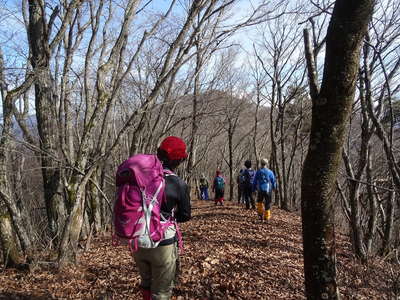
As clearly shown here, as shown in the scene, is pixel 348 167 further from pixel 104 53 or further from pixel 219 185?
pixel 219 185

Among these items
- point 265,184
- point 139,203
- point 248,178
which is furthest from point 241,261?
point 248,178

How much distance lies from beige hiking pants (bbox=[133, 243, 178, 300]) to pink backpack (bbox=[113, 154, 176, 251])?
127 mm

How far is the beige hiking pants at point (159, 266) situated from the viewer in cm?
250

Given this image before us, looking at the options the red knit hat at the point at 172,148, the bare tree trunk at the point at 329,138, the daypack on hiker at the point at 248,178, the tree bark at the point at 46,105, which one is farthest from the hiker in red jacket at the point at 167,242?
the daypack on hiker at the point at 248,178

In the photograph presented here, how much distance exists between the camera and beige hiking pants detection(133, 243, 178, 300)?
2.50 m

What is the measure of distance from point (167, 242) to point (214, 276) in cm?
207

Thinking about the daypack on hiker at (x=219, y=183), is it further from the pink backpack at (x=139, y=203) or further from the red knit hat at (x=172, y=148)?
the pink backpack at (x=139, y=203)

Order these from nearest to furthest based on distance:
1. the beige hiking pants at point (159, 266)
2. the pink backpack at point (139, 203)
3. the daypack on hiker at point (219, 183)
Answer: the pink backpack at point (139, 203)
the beige hiking pants at point (159, 266)
the daypack on hiker at point (219, 183)

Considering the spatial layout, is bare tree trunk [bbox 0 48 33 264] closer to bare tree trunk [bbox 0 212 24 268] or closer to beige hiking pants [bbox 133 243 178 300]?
bare tree trunk [bbox 0 212 24 268]

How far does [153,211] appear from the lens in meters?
2.36

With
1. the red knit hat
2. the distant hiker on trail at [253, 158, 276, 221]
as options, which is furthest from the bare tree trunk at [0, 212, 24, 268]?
the distant hiker on trail at [253, 158, 276, 221]

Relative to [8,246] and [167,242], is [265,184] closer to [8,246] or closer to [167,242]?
[167,242]

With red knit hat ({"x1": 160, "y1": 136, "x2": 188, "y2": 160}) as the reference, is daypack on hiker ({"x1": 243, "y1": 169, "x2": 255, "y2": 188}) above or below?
below

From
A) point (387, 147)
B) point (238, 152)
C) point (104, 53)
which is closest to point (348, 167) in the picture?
point (387, 147)
